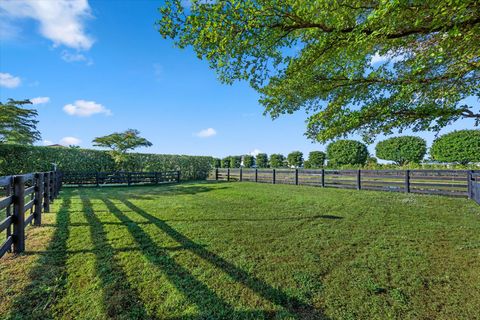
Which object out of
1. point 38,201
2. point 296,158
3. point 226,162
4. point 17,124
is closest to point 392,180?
point 38,201

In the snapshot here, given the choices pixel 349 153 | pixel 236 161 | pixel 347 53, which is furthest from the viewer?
pixel 236 161

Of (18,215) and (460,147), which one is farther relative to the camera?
(460,147)

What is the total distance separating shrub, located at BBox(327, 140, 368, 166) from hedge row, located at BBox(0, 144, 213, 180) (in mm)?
13131

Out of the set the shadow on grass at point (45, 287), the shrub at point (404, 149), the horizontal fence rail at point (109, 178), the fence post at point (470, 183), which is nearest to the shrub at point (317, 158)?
the shrub at point (404, 149)

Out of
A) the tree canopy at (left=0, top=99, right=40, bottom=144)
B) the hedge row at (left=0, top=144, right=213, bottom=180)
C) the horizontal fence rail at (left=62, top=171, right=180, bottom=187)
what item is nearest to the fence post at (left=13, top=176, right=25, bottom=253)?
the horizontal fence rail at (left=62, top=171, right=180, bottom=187)

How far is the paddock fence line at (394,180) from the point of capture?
8359 mm

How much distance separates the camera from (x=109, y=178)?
50.5 feet

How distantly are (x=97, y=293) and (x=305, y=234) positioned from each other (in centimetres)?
356

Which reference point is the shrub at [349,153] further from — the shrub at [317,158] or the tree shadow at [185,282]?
the tree shadow at [185,282]

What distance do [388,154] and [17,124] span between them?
1427 inches

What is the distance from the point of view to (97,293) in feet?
8.43

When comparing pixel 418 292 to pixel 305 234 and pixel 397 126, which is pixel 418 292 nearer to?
pixel 305 234

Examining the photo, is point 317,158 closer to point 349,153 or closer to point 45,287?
point 349,153

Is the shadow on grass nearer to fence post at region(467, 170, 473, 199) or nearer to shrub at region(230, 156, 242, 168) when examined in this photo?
fence post at region(467, 170, 473, 199)
